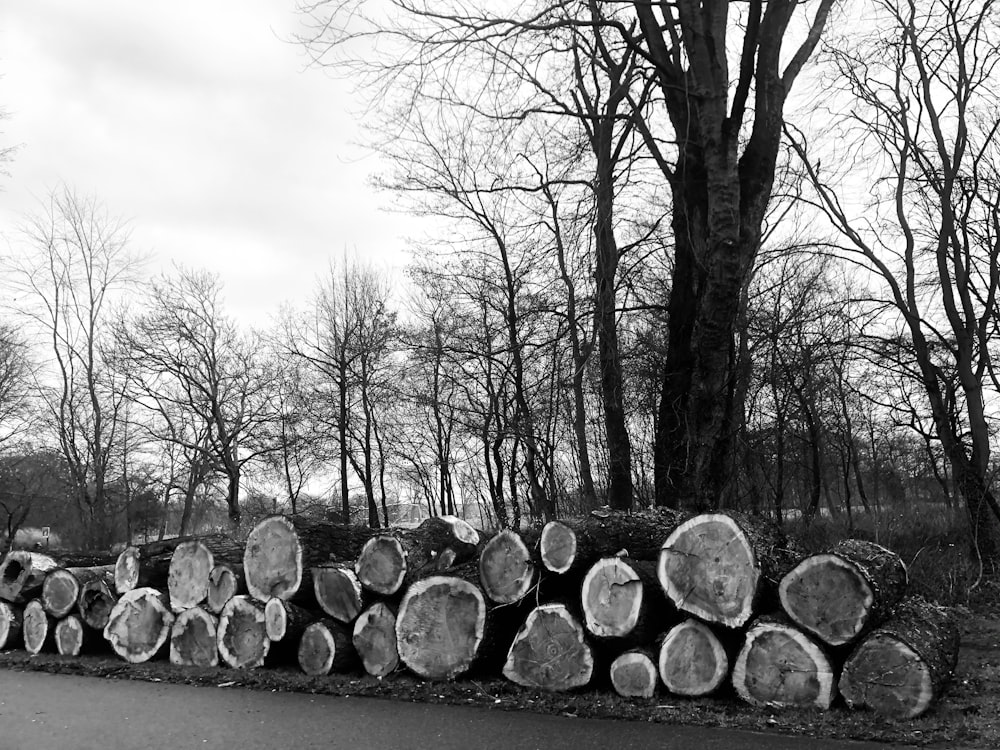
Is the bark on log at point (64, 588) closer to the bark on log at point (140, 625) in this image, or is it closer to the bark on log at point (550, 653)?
the bark on log at point (140, 625)

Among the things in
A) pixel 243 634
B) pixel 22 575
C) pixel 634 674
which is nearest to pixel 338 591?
pixel 243 634

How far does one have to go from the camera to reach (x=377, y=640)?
6.89 meters

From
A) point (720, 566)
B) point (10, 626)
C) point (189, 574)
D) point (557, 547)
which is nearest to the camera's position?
point (720, 566)

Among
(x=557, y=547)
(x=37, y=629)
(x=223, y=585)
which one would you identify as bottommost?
(x=37, y=629)

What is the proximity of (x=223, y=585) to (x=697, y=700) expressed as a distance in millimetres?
4761

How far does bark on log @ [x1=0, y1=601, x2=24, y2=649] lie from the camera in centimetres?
971

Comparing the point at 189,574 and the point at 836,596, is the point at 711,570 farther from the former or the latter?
the point at 189,574

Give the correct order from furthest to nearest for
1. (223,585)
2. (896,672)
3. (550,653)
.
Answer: (223,585) → (550,653) → (896,672)

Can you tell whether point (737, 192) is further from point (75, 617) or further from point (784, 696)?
point (75, 617)

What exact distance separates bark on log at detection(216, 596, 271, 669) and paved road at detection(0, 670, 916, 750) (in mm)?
724

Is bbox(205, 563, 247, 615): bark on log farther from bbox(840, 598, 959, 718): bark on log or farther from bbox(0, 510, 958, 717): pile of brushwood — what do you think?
bbox(840, 598, 959, 718): bark on log

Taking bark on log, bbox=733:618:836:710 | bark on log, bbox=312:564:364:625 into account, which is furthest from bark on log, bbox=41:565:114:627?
bark on log, bbox=733:618:836:710

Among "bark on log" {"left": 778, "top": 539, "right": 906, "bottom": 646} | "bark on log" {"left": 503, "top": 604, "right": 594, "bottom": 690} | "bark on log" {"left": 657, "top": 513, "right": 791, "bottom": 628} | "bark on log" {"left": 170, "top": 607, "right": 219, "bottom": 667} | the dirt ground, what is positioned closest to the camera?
the dirt ground

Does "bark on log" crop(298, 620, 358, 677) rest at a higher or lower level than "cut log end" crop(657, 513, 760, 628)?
lower
